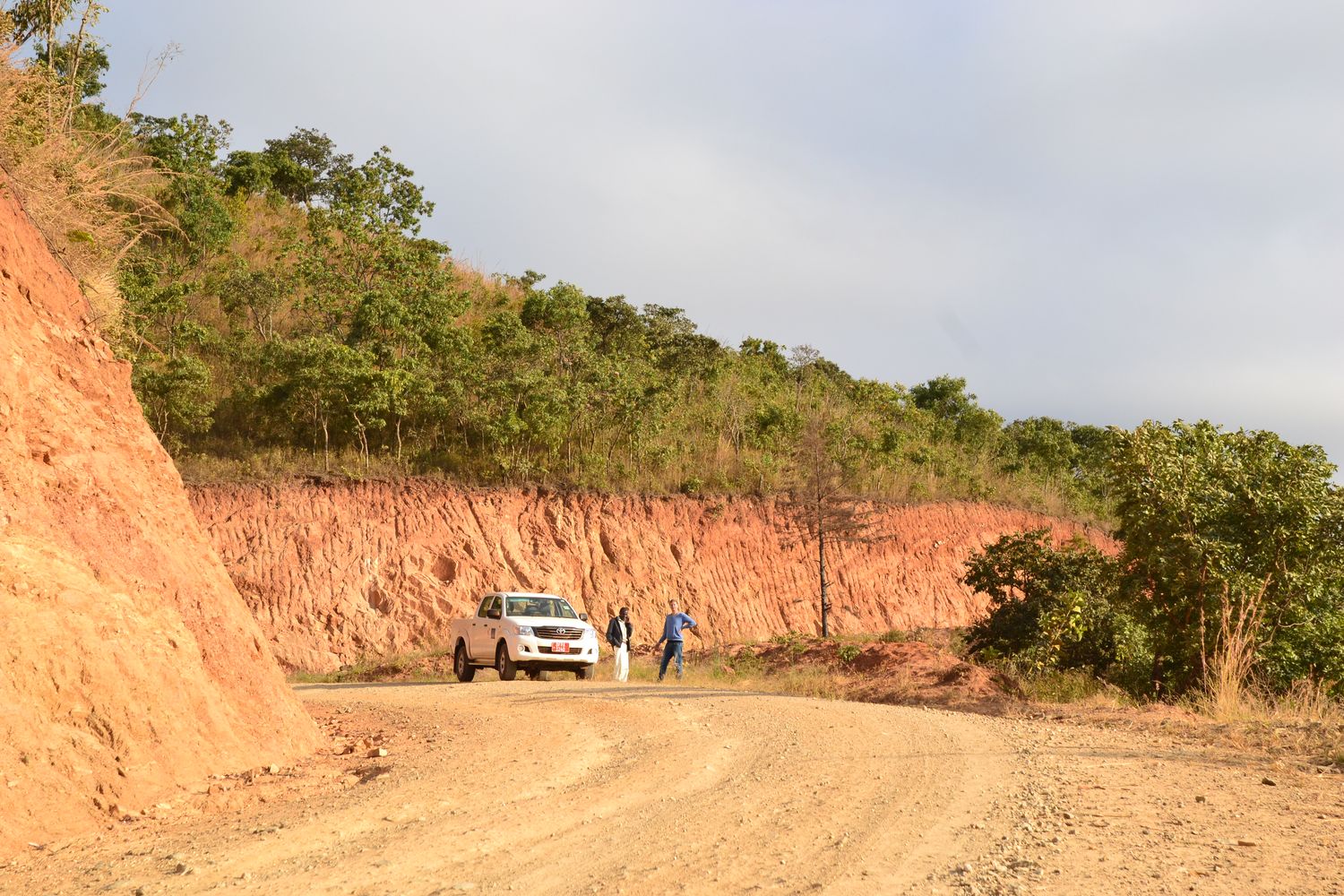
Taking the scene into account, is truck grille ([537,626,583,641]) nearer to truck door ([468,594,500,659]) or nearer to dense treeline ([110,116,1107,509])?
truck door ([468,594,500,659])

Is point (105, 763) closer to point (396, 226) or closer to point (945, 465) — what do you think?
point (396, 226)

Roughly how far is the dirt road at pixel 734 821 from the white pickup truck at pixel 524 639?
8695mm

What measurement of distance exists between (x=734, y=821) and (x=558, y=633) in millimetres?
14467

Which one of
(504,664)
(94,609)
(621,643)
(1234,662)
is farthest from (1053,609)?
(94,609)

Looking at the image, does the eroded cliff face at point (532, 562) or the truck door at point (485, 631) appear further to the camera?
the eroded cliff face at point (532, 562)

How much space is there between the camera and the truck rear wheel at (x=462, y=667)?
23469 mm

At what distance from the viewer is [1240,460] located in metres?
17.5

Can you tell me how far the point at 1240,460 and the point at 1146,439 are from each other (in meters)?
1.56

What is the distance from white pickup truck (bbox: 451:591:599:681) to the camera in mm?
21922

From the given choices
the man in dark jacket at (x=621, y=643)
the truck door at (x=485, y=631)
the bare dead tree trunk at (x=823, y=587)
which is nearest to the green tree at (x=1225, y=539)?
the man in dark jacket at (x=621, y=643)

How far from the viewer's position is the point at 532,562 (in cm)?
3341

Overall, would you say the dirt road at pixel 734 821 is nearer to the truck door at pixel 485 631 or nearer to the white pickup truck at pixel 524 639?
the white pickup truck at pixel 524 639

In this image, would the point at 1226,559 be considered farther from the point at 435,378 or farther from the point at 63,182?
the point at 435,378

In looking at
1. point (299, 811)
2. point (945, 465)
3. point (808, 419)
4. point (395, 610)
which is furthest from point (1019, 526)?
point (299, 811)
